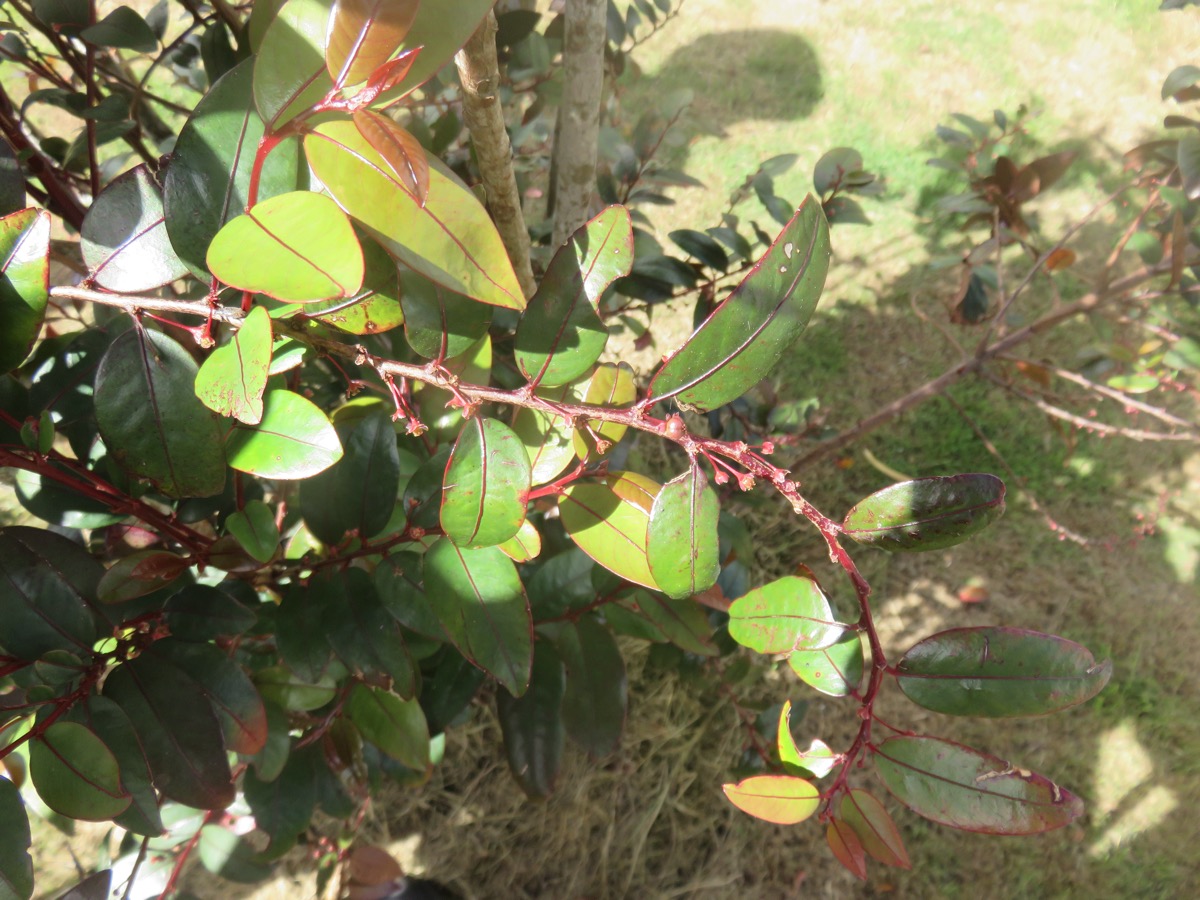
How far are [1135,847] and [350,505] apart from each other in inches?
73.1

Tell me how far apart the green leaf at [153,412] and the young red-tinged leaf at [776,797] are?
495mm

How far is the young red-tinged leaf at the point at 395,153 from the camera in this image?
0.39 metres

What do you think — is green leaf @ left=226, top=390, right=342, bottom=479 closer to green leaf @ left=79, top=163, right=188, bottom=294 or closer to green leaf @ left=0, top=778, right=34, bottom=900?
green leaf @ left=79, top=163, right=188, bottom=294

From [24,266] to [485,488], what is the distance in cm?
37

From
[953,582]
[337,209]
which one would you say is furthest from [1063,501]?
[337,209]

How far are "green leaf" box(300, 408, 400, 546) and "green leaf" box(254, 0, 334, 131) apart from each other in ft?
1.27

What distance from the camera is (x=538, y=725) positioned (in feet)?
3.33

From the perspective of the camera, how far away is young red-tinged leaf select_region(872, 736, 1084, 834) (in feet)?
1.74

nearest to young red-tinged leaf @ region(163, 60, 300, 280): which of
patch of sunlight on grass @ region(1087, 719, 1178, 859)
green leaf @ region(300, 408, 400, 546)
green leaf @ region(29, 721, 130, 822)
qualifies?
green leaf @ region(300, 408, 400, 546)

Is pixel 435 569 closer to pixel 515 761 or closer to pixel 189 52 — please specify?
pixel 515 761

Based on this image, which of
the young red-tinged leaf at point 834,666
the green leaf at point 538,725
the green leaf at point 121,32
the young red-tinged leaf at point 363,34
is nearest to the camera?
the young red-tinged leaf at point 363,34

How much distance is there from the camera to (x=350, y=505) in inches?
31.6

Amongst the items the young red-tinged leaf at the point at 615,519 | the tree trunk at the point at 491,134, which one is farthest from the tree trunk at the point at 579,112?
the young red-tinged leaf at the point at 615,519

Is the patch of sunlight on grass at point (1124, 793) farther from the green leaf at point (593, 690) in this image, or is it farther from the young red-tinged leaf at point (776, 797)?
the young red-tinged leaf at point (776, 797)
